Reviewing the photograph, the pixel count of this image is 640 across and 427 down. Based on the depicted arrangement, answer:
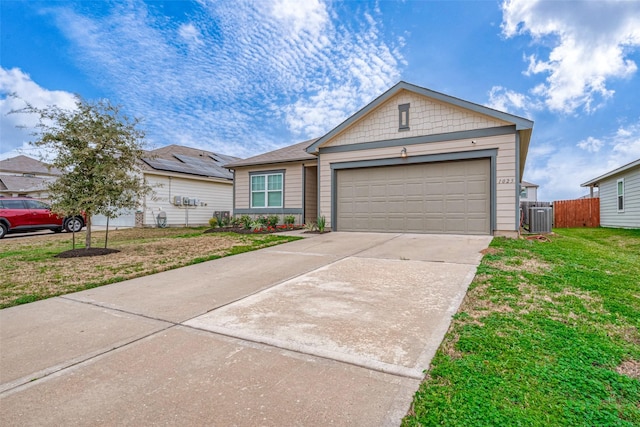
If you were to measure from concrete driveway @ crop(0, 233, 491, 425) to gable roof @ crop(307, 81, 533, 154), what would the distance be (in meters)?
5.63

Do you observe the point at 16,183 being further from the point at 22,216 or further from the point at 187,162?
the point at 22,216

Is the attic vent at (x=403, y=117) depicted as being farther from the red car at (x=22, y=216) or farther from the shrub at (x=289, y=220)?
the red car at (x=22, y=216)

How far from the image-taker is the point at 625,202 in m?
15.0

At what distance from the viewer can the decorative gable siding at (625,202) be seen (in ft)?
45.7

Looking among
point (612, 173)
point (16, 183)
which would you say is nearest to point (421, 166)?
point (612, 173)

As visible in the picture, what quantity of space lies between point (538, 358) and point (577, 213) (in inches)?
832

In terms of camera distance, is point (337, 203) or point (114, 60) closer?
point (337, 203)

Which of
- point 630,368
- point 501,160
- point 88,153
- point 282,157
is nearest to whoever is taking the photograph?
point 630,368

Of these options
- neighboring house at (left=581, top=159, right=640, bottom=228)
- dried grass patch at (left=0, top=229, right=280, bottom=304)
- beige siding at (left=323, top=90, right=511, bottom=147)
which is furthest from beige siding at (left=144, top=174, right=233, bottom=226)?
neighboring house at (left=581, top=159, right=640, bottom=228)

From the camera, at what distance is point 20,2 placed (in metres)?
8.58

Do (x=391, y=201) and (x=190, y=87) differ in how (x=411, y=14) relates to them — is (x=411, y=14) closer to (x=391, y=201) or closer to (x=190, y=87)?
(x=391, y=201)

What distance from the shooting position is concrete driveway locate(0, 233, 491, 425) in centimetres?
188

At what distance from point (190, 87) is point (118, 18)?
6.01m

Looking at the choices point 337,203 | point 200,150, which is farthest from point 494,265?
point 200,150
